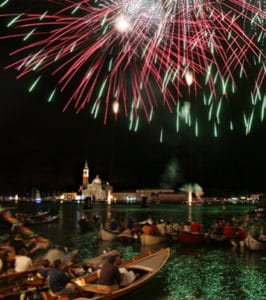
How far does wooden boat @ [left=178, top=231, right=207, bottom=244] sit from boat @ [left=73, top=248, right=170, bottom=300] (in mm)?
9149

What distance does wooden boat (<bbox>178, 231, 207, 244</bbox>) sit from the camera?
86.6ft

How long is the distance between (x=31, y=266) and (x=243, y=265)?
10575 mm

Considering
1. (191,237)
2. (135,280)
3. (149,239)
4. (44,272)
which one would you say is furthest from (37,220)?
(44,272)

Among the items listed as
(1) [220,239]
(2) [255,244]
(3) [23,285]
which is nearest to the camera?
(3) [23,285]

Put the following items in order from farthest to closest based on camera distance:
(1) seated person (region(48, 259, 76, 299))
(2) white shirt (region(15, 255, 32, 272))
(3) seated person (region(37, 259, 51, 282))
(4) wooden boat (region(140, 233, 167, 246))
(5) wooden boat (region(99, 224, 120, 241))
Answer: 1. (5) wooden boat (region(99, 224, 120, 241))
2. (4) wooden boat (region(140, 233, 167, 246))
3. (2) white shirt (region(15, 255, 32, 272))
4. (3) seated person (region(37, 259, 51, 282))
5. (1) seated person (region(48, 259, 76, 299))

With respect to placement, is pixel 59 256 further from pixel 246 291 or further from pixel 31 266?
pixel 246 291

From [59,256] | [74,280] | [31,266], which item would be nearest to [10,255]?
[59,256]

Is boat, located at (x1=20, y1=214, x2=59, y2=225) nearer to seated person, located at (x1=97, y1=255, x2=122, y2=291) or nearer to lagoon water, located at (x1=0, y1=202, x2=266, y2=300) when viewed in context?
lagoon water, located at (x1=0, y1=202, x2=266, y2=300)

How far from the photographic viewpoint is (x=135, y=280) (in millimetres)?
14023

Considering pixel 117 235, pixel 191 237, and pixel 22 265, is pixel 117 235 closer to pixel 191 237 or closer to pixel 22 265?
pixel 191 237

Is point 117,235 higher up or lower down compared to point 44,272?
lower down

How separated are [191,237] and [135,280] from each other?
1296 cm

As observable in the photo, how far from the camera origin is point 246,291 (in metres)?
15.1

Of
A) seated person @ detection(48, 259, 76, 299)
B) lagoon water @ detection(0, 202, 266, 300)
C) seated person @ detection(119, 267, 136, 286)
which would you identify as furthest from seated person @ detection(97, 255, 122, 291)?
seated person @ detection(48, 259, 76, 299)
